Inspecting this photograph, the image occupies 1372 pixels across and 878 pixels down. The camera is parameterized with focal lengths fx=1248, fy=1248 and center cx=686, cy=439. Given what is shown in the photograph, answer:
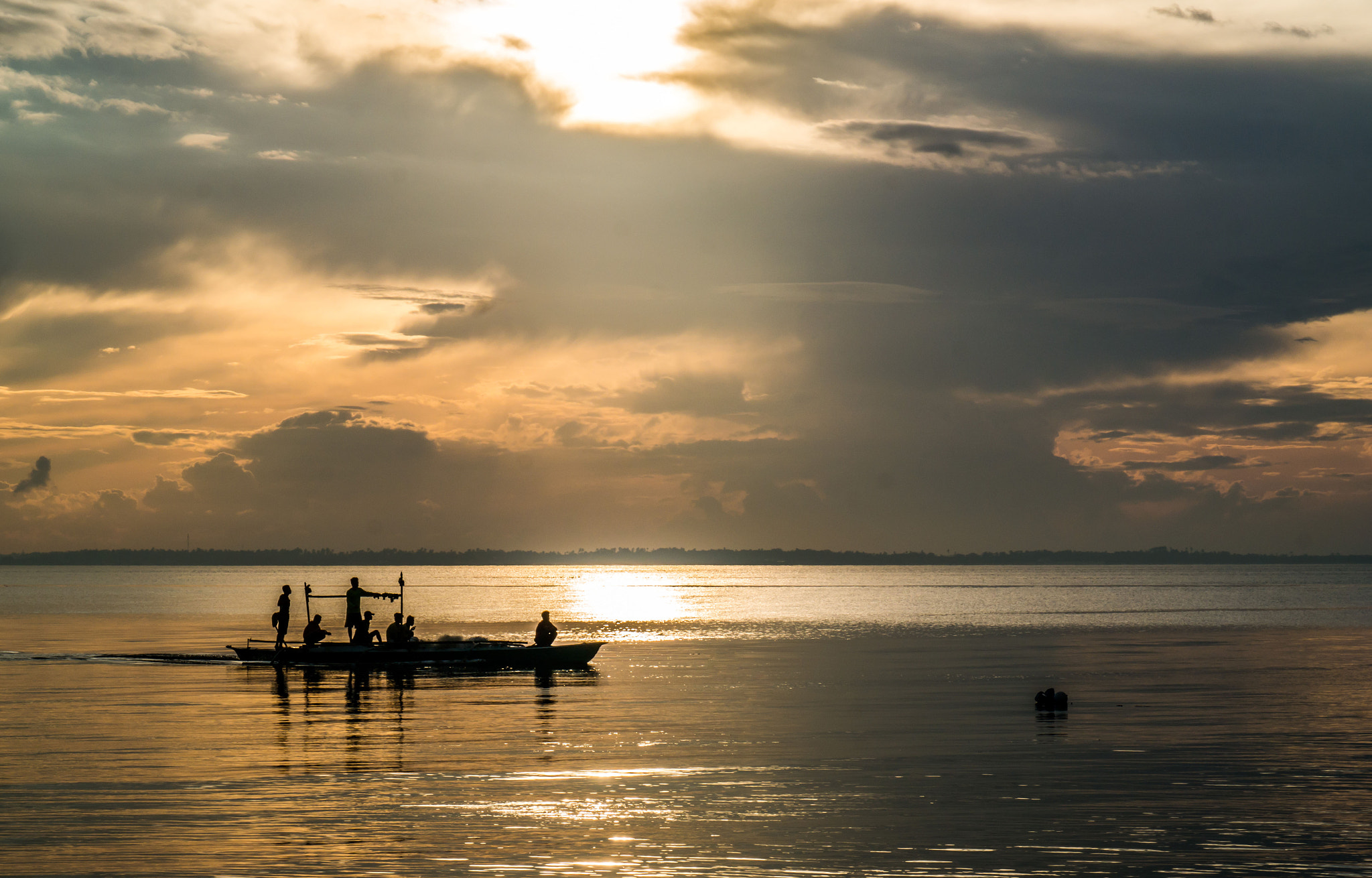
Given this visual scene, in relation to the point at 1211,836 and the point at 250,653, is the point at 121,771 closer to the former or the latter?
the point at 1211,836

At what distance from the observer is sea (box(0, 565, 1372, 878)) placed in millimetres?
19406

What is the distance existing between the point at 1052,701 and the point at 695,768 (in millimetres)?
15405

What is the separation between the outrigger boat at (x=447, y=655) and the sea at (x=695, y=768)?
843mm

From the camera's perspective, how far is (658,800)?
2345 centimetres

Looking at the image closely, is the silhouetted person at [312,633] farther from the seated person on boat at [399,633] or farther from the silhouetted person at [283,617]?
the seated person on boat at [399,633]

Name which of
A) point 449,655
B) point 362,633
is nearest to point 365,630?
point 362,633

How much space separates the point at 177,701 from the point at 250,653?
17.4m

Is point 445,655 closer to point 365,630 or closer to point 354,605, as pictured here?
point 365,630

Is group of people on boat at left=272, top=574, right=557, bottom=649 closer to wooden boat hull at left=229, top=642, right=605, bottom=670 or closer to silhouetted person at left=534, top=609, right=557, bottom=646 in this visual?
silhouetted person at left=534, top=609, right=557, bottom=646

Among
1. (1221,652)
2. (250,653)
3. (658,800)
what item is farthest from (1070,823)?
(1221,652)

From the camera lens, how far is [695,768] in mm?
27156

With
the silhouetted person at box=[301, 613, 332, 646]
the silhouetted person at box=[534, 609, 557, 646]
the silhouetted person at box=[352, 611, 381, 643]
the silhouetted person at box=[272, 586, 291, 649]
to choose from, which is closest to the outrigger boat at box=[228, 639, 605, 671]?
the silhouetted person at box=[301, 613, 332, 646]

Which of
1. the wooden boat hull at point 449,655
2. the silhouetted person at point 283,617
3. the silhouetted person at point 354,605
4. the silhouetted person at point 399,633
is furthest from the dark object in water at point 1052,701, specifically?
the silhouetted person at point 283,617

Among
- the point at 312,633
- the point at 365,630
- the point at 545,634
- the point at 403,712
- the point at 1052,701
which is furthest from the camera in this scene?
the point at 312,633
